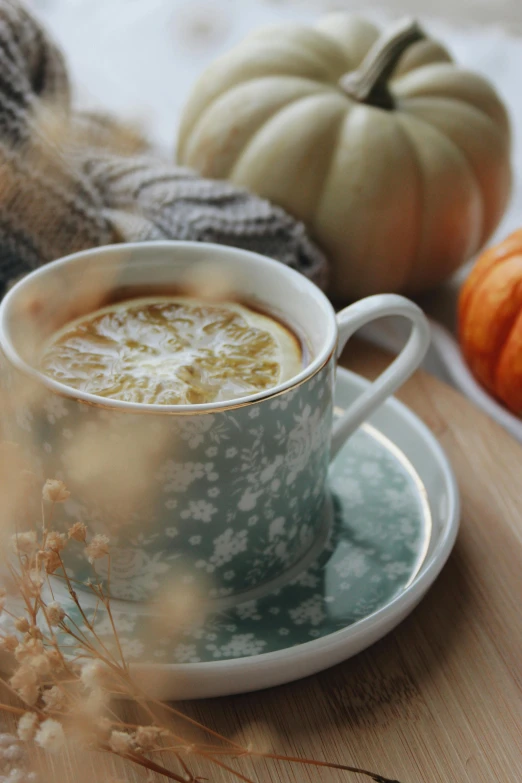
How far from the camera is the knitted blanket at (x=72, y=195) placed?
96cm

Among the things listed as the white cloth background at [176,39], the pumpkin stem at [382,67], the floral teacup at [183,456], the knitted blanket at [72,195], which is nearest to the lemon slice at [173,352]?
the floral teacup at [183,456]

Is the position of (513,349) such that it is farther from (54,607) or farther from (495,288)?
(54,607)

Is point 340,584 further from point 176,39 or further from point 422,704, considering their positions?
point 176,39

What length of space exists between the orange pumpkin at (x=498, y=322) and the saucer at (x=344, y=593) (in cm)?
20

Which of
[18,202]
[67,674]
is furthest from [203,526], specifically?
[18,202]

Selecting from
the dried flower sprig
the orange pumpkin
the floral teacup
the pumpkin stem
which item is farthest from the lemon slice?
the pumpkin stem

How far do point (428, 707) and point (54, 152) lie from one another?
2.48ft

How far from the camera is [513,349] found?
99cm

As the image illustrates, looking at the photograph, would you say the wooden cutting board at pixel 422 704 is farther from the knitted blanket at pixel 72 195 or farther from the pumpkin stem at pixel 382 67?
the pumpkin stem at pixel 382 67

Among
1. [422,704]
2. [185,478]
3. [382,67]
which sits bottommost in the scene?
[422,704]

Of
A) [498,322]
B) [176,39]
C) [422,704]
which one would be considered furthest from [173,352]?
[176,39]

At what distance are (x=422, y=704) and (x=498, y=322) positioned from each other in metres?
0.55

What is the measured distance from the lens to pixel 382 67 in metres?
1.09

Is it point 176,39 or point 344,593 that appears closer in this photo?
point 344,593
